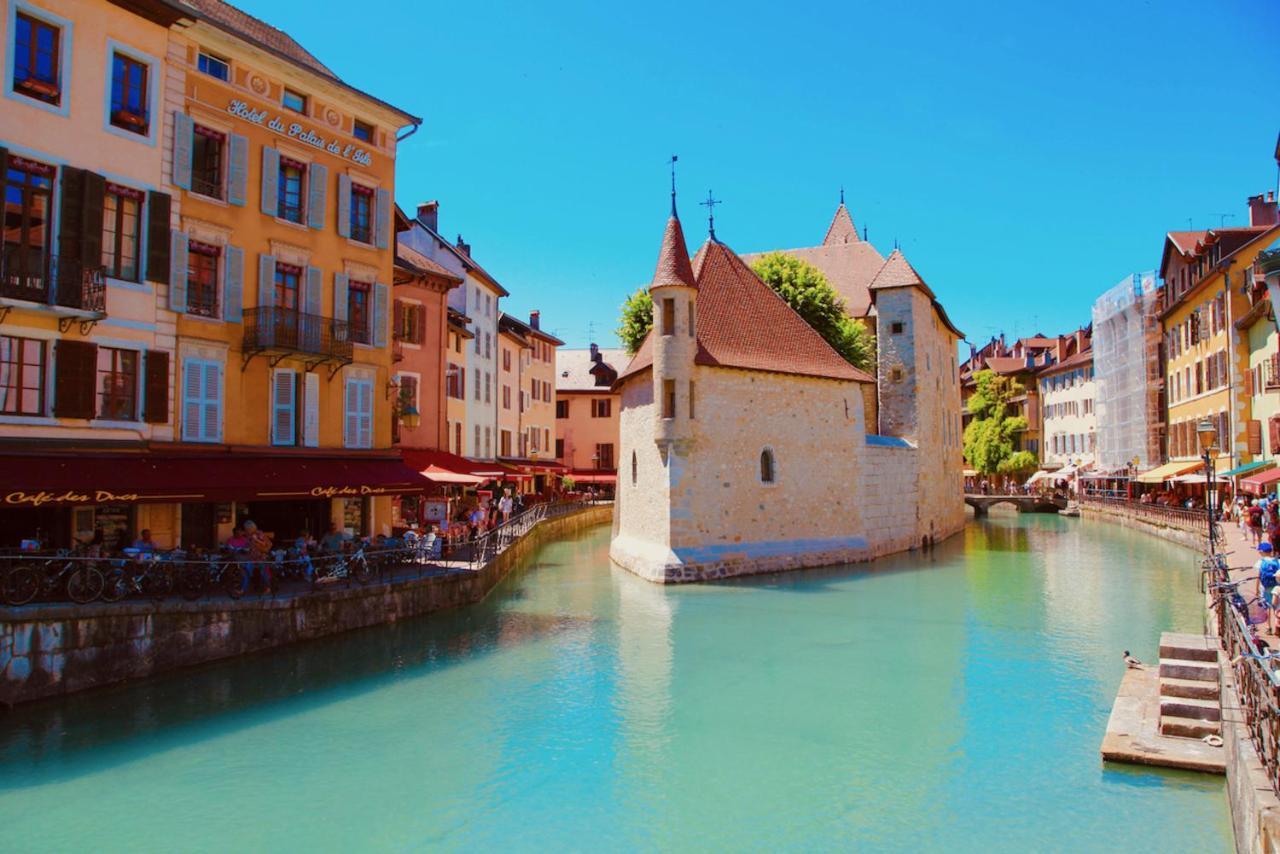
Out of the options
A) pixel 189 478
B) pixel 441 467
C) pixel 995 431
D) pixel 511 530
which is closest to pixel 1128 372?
pixel 995 431

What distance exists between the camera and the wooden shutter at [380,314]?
21438 millimetres

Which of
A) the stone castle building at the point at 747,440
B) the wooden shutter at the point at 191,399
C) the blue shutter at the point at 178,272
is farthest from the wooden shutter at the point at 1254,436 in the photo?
the blue shutter at the point at 178,272

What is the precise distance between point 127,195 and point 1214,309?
3751 centimetres

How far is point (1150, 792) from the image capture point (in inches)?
392

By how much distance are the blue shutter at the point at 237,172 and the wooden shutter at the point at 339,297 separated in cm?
261

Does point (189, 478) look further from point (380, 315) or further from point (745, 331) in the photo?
point (745, 331)

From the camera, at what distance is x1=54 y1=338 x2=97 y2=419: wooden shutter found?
15102 millimetres

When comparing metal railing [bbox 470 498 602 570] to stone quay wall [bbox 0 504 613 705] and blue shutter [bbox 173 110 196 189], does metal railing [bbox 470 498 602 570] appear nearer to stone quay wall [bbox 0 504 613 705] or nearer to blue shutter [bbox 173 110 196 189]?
stone quay wall [bbox 0 504 613 705]

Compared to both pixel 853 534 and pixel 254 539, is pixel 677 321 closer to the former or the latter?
pixel 853 534

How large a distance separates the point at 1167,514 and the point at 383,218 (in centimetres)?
3347

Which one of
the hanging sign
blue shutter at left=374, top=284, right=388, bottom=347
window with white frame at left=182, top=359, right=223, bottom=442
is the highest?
the hanging sign

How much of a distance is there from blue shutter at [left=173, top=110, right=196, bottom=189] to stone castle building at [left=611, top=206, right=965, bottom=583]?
1259 centimetres

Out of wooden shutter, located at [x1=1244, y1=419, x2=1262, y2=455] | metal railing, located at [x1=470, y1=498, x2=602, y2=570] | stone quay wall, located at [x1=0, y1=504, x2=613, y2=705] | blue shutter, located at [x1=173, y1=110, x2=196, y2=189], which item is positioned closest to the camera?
stone quay wall, located at [x1=0, y1=504, x2=613, y2=705]

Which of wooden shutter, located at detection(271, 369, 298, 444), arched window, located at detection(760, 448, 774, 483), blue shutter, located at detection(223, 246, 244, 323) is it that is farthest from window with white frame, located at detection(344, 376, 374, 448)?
arched window, located at detection(760, 448, 774, 483)
